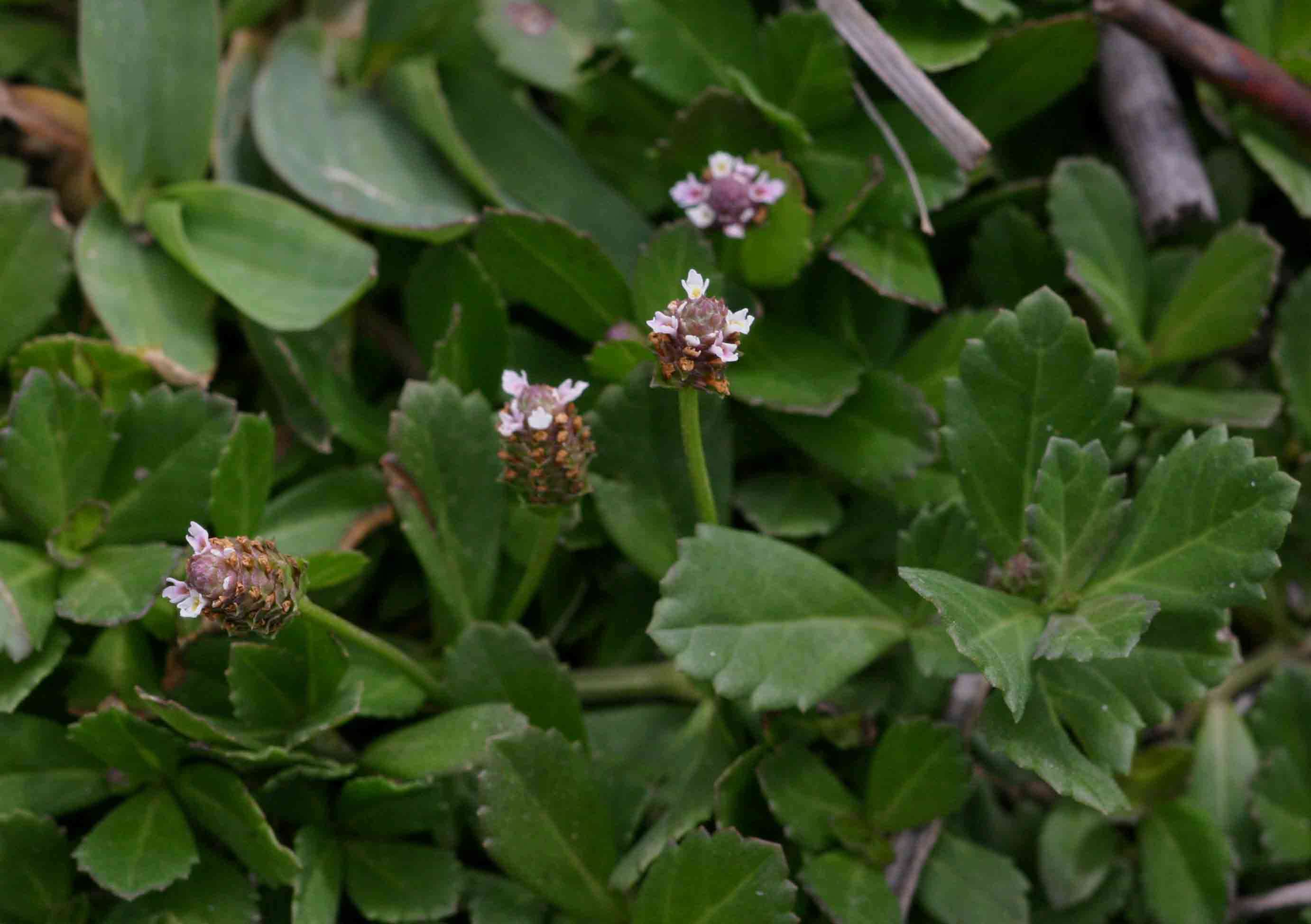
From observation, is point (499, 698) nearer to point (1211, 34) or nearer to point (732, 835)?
point (732, 835)

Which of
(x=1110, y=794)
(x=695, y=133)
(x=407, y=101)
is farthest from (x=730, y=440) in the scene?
(x=407, y=101)

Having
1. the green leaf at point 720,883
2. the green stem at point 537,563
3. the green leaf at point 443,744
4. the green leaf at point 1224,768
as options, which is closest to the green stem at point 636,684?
the green stem at point 537,563

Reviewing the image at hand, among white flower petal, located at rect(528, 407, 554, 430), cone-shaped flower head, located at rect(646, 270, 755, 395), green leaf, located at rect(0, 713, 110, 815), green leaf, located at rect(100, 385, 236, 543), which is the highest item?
cone-shaped flower head, located at rect(646, 270, 755, 395)

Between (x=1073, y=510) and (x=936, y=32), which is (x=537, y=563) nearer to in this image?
(x=1073, y=510)

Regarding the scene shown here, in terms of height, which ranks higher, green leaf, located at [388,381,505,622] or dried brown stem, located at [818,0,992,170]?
dried brown stem, located at [818,0,992,170]

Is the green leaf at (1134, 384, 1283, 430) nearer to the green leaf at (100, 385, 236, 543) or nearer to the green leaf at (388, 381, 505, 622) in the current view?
the green leaf at (388, 381, 505, 622)

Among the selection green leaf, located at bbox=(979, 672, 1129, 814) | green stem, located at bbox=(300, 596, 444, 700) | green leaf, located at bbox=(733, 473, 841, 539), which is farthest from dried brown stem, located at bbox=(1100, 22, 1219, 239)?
green stem, located at bbox=(300, 596, 444, 700)
